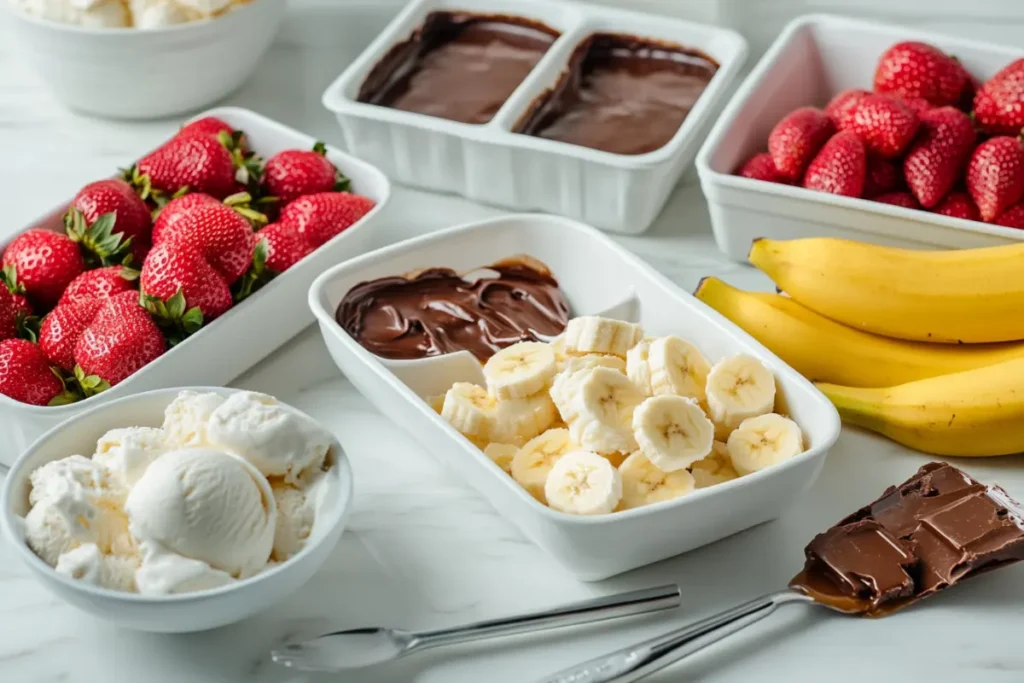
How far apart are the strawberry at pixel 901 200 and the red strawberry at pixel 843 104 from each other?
166 mm

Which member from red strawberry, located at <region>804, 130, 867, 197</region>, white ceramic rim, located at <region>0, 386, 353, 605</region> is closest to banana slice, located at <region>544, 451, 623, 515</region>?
white ceramic rim, located at <region>0, 386, 353, 605</region>

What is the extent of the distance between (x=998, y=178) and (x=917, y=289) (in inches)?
11.2

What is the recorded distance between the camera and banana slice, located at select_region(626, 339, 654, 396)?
5.14ft

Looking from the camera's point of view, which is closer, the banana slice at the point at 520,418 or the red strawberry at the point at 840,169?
the banana slice at the point at 520,418

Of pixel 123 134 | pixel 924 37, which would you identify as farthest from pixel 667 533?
pixel 123 134

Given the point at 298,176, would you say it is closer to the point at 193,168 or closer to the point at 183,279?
the point at 193,168

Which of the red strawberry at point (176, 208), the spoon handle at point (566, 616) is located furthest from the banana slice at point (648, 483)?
the red strawberry at point (176, 208)

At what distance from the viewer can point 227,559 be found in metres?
1.31

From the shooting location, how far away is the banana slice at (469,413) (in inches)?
61.2

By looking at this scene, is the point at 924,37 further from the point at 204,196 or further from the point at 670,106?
the point at 204,196

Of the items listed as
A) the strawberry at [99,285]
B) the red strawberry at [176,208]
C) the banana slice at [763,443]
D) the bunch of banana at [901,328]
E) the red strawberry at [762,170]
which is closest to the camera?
the banana slice at [763,443]

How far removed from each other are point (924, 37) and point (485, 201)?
0.80m

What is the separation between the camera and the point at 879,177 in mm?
1916

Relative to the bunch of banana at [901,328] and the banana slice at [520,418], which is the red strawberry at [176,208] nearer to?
the banana slice at [520,418]
